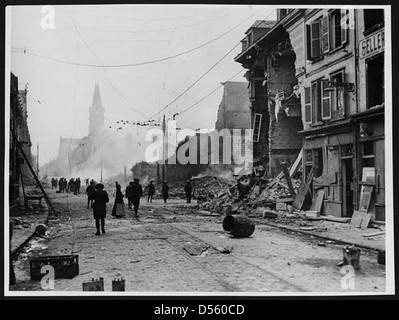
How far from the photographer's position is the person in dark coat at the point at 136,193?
9.08m

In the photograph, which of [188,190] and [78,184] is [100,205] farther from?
[188,190]

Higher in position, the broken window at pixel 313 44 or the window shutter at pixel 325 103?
the broken window at pixel 313 44

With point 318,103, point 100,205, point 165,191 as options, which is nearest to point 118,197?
→ point 100,205

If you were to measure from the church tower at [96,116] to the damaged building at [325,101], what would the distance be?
2.97m

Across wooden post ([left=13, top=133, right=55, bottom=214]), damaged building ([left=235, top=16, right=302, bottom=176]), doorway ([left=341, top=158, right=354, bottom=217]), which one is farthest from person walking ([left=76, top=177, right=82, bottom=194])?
doorway ([left=341, top=158, right=354, bottom=217])

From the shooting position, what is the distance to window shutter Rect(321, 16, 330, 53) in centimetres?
842

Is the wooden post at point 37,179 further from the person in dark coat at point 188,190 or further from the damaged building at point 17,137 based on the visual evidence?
the person in dark coat at point 188,190

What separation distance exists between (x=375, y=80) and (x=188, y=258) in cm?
514

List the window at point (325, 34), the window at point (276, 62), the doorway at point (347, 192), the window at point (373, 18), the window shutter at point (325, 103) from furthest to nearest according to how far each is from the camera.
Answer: the window at point (276, 62) < the window shutter at point (325, 103) < the doorway at point (347, 192) < the window at point (325, 34) < the window at point (373, 18)

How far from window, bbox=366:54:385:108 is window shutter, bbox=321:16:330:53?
1.02m

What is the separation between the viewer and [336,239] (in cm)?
831

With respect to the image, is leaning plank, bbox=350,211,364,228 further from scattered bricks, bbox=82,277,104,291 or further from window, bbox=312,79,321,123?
scattered bricks, bbox=82,277,104,291

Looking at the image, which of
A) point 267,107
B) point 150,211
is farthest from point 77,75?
point 267,107

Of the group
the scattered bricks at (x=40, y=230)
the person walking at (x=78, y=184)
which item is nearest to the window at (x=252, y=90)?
the person walking at (x=78, y=184)
